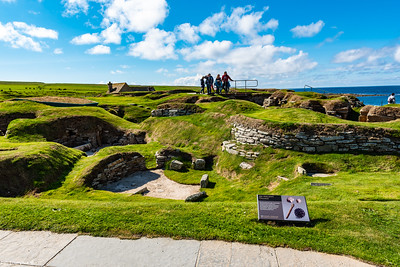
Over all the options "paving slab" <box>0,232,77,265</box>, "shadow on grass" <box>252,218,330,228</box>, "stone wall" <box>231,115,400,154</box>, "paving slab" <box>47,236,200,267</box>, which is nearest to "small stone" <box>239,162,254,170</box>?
"stone wall" <box>231,115,400,154</box>

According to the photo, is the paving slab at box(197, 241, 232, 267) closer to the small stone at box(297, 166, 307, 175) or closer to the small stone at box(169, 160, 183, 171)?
the small stone at box(297, 166, 307, 175)

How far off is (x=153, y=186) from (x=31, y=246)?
7899mm

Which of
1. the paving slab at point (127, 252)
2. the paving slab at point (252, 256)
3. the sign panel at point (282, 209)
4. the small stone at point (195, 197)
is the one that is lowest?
the small stone at point (195, 197)

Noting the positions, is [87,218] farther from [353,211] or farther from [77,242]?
[353,211]

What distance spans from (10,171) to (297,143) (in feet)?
48.9

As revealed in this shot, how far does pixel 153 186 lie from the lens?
12891 millimetres

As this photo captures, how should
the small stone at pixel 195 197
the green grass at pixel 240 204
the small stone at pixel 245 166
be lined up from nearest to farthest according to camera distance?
the green grass at pixel 240 204 < the small stone at pixel 195 197 < the small stone at pixel 245 166

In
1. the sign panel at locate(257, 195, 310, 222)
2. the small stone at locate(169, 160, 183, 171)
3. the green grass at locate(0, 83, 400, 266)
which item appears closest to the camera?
the green grass at locate(0, 83, 400, 266)

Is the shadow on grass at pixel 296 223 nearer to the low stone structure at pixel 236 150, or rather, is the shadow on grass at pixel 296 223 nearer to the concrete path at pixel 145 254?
the concrete path at pixel 145 254

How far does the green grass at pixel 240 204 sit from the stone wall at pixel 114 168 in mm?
661

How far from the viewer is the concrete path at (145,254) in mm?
4492

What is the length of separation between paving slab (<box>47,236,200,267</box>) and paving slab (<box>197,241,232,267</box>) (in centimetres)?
15

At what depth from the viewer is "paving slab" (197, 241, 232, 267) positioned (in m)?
4.47

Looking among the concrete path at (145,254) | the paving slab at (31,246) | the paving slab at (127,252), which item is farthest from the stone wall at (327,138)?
the paving slab at (31,246)
